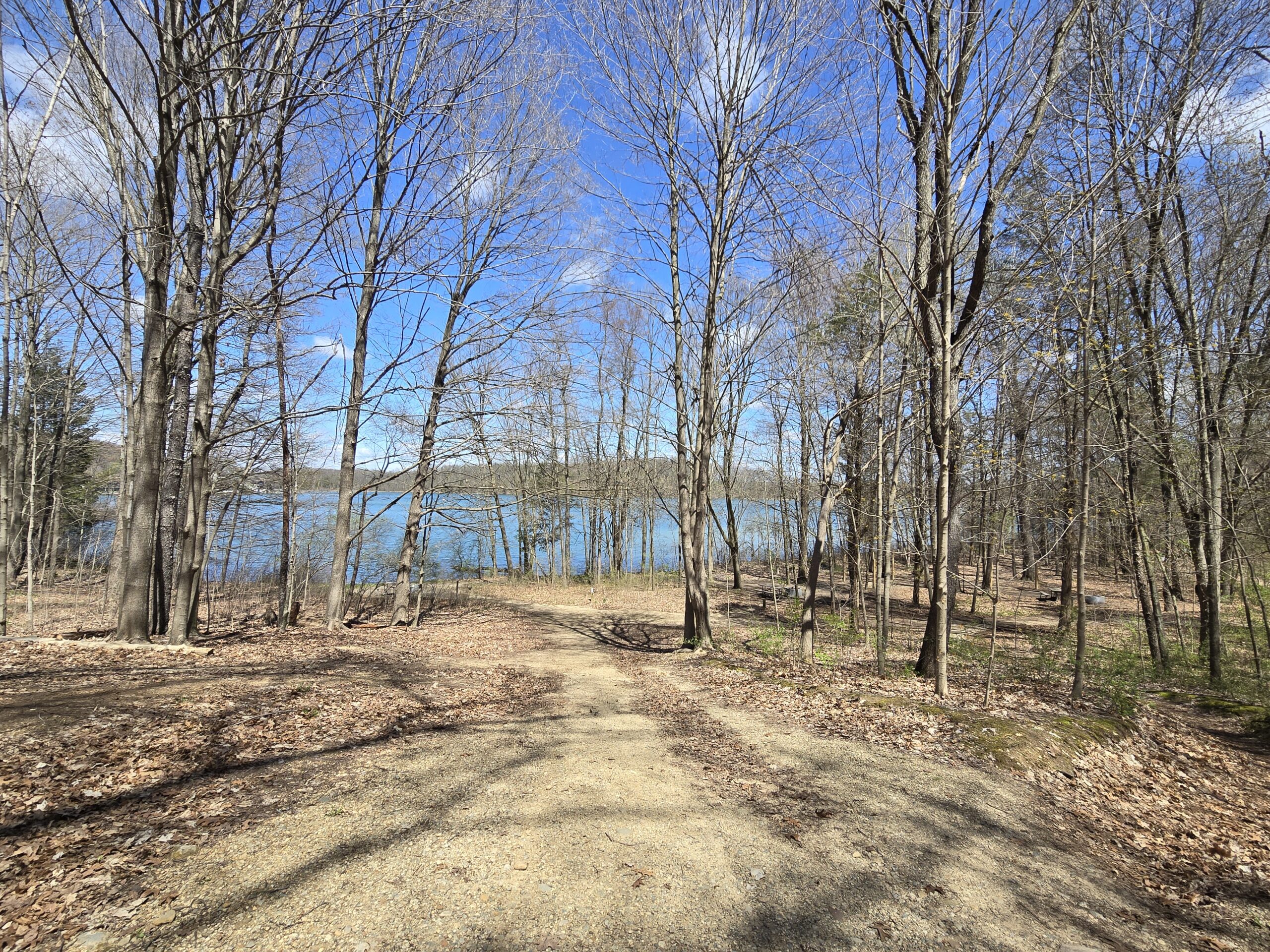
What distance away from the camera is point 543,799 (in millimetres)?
3943

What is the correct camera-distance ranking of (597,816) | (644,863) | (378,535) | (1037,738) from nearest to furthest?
1. (644,863)
2. (597,816)
3. (1037,738)
4. (378,535)

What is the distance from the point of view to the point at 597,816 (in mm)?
3750

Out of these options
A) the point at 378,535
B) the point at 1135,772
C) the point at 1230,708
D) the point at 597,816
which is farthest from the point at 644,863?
the point at 378,535

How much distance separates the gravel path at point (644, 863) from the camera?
2664 millimetres

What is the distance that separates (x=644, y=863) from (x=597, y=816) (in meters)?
0.56

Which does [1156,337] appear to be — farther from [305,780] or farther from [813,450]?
[305,780]

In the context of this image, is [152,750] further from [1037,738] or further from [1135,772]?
[1135,772]

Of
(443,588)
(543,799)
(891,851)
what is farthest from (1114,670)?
(443,588)

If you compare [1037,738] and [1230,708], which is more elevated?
[1037,738]

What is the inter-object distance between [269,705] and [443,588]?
1923 cm

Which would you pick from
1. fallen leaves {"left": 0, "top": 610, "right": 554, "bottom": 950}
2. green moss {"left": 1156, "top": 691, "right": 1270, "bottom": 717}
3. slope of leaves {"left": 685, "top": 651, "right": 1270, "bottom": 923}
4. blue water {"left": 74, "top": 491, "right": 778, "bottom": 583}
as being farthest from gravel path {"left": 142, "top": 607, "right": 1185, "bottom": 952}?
blue water {"left": 74, "top": 491, "right": 778, "bottom": 583}

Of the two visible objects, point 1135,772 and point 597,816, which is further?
point 1135,772

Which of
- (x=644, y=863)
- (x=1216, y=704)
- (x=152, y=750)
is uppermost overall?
(x=152, y=750)

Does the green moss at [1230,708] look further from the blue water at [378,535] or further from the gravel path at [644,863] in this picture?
the blue water at [378,535]
